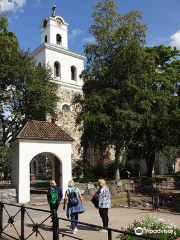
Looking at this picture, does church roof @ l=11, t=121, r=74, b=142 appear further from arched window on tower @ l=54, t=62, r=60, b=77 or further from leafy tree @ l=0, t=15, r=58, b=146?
arched window on tower @ l=54, t=62, r=60, b=77

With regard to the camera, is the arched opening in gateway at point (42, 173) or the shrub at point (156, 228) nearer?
the shrub at point (156, 228)

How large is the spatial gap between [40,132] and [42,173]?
1628 cm

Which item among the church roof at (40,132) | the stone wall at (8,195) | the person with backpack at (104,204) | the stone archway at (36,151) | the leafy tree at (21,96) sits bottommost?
the stone wall at (8,195)

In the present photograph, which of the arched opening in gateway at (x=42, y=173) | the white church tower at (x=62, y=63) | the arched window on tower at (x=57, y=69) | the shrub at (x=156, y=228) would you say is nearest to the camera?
the shrub at (x=156, y=228)

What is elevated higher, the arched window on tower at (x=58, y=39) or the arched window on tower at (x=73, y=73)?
the arched window on tower at (x=58, y=39)

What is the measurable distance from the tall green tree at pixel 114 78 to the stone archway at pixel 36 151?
2654mm

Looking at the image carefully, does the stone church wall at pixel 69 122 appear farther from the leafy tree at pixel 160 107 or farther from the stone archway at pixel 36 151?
the stone archway at pixel 36 151

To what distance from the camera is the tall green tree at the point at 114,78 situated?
18156 mm

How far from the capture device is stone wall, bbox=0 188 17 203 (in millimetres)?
14977

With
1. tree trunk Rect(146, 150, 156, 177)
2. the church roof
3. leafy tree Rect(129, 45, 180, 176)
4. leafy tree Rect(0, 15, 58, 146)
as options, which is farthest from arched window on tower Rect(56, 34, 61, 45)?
the church roof

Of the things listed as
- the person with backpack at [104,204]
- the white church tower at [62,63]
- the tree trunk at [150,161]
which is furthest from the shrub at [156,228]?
the white church tower at [62,63]

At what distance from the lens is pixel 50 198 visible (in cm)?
905

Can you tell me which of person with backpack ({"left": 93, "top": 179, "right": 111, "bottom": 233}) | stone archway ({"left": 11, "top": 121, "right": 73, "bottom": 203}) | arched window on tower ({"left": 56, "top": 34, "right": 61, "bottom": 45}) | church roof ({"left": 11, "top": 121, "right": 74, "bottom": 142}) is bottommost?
person with backpack ({"left": 93, "top": 179, "right": 111, "bottom": 233})

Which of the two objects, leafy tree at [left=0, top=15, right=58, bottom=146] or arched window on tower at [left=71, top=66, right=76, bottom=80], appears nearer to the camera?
leafy tree at [left=0, top=15, right=58, bottom=146]
